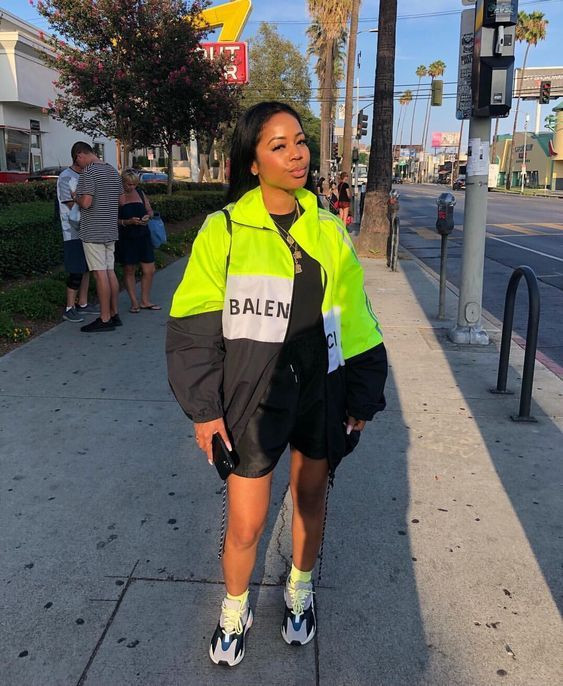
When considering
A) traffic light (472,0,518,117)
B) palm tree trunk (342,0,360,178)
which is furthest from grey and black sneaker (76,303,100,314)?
palm tree trunk (342,0,360,178)

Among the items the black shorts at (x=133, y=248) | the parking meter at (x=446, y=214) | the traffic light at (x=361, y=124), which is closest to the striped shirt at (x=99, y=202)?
the black shorts at (x=133, y=248)

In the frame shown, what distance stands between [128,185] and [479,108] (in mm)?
3673

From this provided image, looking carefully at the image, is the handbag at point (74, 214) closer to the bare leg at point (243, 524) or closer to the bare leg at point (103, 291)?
the bare leg at point (103, 291)

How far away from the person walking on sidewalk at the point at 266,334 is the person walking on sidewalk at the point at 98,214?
4343 millimetres

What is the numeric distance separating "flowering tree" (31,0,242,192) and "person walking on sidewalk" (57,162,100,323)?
24.3ft

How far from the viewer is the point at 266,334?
76.4 inches

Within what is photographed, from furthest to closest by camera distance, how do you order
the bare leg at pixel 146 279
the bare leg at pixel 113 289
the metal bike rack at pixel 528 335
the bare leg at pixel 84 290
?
the bare leg at pixel 146 279 → the bare leg at pixel 84 290 → the bare leg at pixel 113 289 → the metal bike rack at pixel 528 335

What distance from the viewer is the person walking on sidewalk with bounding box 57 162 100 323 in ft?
20.9

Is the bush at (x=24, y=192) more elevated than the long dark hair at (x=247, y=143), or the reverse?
the long dark hair at (x=247, y=143)

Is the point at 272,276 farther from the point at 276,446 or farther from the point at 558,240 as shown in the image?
the point at 558,240

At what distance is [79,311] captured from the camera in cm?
716

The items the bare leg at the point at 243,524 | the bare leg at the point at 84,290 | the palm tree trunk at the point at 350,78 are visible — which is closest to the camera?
the bare leg at the point at 243,524

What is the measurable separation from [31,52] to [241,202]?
86.1ft

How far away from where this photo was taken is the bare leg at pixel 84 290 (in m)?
6.90
